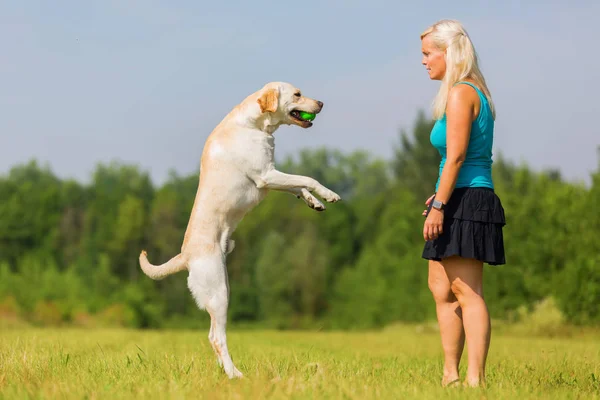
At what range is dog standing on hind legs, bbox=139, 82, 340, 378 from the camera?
5.98 metres

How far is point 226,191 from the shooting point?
19.8 ft

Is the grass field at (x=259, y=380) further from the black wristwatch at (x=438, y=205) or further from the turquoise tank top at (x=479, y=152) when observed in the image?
the turquoise tank top at (x=479, y=152)

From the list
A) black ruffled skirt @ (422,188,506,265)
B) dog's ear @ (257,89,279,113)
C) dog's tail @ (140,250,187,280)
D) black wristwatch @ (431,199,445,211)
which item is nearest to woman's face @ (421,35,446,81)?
black ruffled skirt @ (422,188,506,265)

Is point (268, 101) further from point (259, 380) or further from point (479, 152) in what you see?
point (259, 380)

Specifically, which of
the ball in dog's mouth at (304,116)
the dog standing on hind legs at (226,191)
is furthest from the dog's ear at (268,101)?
the ball in dog's mouth at (304,116)

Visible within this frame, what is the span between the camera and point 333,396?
14.4 feet

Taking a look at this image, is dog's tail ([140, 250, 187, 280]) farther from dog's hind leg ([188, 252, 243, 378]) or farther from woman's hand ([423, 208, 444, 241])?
woman's hand ([423, 208, 444, 241])

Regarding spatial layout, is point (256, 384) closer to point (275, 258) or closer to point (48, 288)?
point (48, 288)

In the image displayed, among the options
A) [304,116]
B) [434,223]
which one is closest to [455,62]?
[434,223]

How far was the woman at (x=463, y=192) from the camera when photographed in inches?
206

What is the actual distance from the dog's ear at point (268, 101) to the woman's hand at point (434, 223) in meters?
1.73

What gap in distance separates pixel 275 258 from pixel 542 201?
24615mm

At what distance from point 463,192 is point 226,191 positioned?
1.95 metres

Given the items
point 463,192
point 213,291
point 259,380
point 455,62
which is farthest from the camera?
point 213,291
